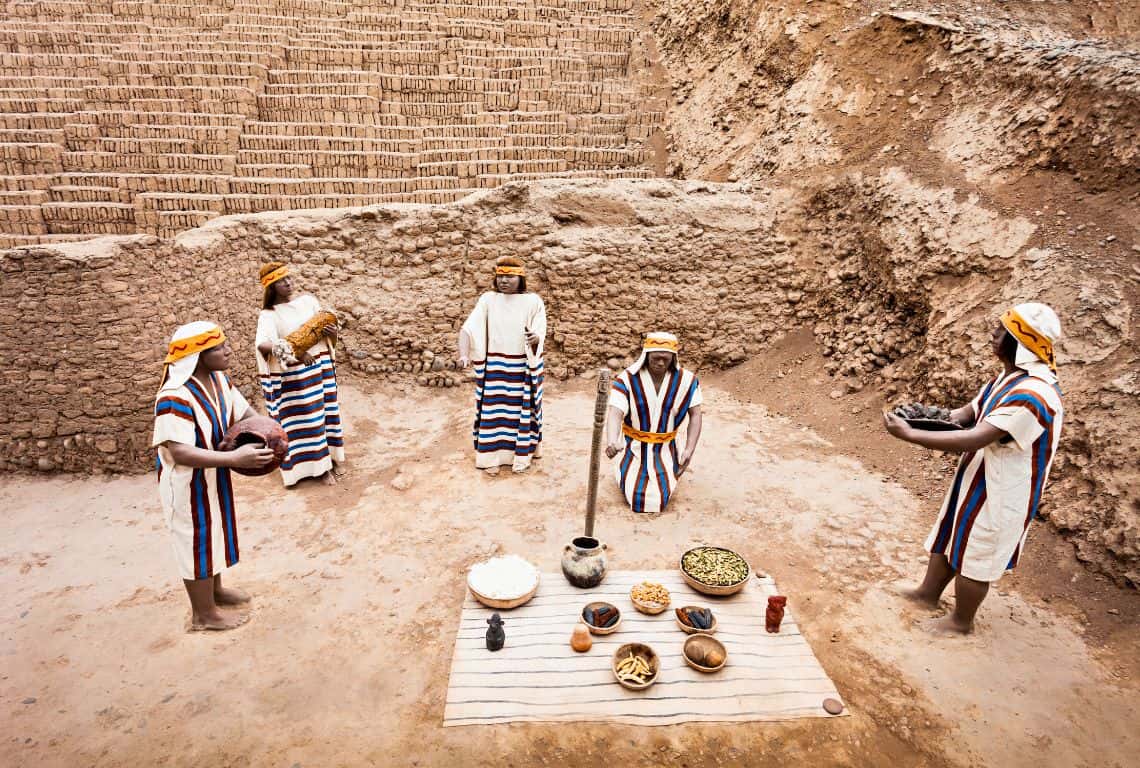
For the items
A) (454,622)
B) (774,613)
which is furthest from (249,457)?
(774,613)

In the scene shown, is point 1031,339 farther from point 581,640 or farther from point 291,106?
point 291,106

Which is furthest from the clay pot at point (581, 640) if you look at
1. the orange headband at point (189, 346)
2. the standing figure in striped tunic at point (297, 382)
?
the standing figure in striped tunic at point (297, 382)

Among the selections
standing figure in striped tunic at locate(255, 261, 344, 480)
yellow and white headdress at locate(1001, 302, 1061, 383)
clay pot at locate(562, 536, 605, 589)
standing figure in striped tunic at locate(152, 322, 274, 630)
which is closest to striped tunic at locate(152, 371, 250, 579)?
standing figure in striped tunic at locate(152, 322, 274, 630)

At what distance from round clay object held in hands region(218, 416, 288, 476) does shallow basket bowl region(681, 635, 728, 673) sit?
224 cm

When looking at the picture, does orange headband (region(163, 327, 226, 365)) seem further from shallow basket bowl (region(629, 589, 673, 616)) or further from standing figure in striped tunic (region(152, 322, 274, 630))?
shallow basket bowl (region(629, 589, 673, 616))

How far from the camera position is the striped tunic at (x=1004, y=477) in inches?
111

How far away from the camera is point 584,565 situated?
3.52 meters

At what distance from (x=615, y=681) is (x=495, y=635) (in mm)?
642

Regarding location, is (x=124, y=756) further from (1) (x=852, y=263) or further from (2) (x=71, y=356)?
(1) (x=852, y=263)

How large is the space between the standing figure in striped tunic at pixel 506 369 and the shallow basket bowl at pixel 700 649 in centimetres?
235

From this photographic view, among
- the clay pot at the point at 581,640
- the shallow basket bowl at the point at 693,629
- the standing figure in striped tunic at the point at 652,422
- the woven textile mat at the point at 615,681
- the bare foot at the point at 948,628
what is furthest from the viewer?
the standing figure in striped tunic at the point at 652,422

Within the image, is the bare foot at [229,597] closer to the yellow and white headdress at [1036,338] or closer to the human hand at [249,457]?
the human hand at [249,457]

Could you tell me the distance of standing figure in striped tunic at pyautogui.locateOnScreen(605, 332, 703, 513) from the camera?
172 inches

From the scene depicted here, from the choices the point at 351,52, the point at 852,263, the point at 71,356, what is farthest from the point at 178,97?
the point at 852,263
